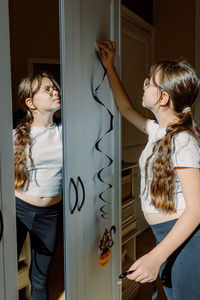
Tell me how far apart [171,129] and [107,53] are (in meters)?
0.57

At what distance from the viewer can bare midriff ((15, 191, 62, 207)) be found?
3.97 ft

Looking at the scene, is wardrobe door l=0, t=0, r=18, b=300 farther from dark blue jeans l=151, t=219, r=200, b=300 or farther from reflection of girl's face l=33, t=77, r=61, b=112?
dark blue jeans l=151, t=219, r=200, b=300

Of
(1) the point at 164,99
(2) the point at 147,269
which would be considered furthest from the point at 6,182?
(1) the point at 164,99

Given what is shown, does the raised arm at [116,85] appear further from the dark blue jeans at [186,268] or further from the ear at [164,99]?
the dark blue jeans at [186,268]

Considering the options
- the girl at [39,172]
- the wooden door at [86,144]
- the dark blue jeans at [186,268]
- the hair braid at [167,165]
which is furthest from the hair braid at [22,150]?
the dark blue jeans at [186,268]

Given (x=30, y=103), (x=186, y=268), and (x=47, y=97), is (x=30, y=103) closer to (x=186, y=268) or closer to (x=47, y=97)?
(x=47, y=97)

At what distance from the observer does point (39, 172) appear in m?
1.27

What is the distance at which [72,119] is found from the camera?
1.50 metres

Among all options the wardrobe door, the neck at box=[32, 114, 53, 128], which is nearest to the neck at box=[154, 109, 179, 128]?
the neck at box=[32, 114, 53, 128]

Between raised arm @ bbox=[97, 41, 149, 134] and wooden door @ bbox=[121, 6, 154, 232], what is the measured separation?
1.93 metres

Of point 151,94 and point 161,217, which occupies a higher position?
point 151,94

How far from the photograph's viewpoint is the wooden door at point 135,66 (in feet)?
12.5

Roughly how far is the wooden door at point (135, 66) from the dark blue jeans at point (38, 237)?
2548 millimetres

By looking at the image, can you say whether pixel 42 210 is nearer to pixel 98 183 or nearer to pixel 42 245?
pixel 42 245
